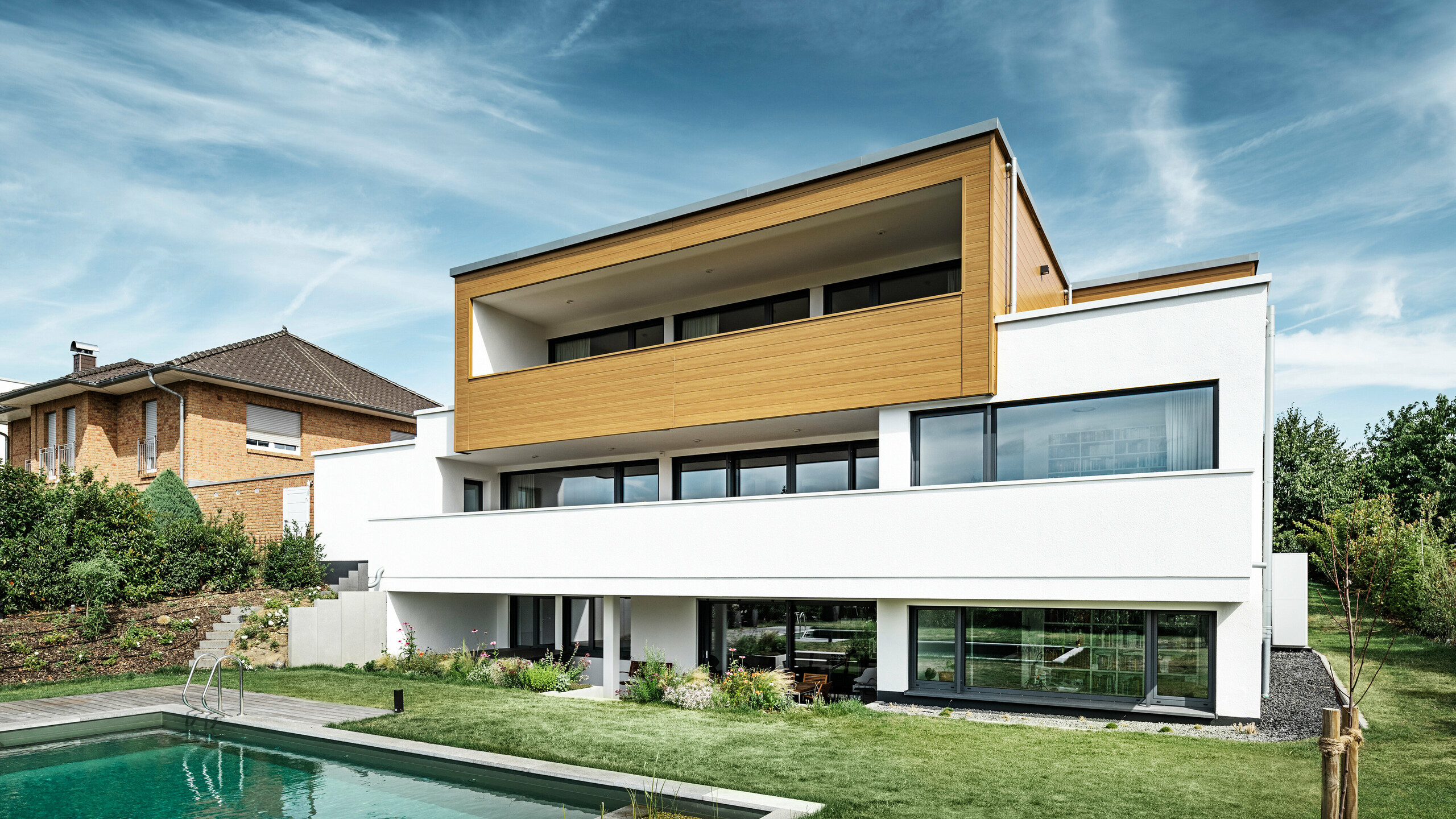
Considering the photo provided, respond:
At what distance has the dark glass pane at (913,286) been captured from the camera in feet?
49.0

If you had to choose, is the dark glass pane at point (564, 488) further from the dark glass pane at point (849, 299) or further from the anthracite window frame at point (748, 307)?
the dark glass pane at point (849, 299)

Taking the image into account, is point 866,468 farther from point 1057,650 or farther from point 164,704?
point 164,704

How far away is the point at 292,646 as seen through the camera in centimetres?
1691

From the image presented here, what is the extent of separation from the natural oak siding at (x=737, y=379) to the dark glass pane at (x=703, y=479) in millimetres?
2091

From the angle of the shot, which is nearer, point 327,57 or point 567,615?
point 327,57

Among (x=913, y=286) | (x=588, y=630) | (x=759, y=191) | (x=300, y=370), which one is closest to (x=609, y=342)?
(x=759, y=191)

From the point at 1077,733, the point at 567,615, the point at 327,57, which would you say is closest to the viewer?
the point at 1077,733

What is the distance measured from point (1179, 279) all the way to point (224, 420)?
974 inches

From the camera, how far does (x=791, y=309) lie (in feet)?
53.8

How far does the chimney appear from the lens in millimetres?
30828

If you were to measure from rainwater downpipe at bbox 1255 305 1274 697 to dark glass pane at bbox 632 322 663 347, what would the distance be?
35.0 ft

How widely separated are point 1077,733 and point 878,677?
2.95 m

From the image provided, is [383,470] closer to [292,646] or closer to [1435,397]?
[292,646]

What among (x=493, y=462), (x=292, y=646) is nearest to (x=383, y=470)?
(x=493, y=462)
